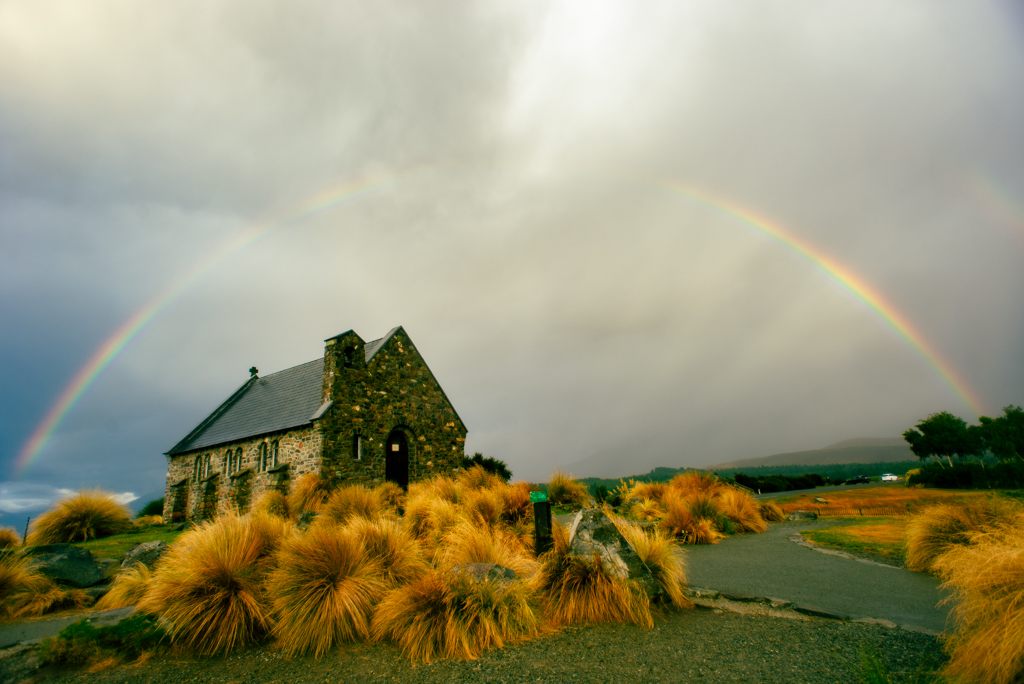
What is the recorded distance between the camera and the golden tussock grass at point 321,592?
18.7 ft

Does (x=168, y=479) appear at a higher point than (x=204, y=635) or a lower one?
higher

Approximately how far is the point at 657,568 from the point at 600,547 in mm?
850

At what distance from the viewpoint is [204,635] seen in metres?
5.75

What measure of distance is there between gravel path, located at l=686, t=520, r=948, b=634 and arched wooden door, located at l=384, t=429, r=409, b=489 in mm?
17005

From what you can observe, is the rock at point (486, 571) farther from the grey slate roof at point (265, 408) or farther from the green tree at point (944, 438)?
the green tree at point (944, 438)

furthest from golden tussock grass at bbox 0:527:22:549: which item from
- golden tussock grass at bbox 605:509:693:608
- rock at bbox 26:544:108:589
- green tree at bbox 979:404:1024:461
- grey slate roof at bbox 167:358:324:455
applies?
green tree at bbox 979:404:1024:461

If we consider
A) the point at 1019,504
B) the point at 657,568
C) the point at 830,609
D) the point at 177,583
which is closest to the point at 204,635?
the point at 177,583

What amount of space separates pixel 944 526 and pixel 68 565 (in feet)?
51.8

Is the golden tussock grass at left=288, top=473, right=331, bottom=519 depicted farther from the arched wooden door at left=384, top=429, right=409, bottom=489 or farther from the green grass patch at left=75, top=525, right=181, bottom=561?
the arched wooden door at left=384, top=429, right=409, bottom=489

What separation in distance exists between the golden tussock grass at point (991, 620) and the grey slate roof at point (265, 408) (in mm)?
22292

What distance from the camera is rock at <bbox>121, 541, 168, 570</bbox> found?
383 inches

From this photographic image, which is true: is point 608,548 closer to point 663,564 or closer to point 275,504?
point 663,564

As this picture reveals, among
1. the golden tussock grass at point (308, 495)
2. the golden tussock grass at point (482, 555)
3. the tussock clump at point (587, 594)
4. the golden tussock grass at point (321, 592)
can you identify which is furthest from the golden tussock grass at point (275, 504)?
the tussock clump at point (587, 594)

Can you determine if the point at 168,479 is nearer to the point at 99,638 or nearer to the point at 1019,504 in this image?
the point at 99,638
